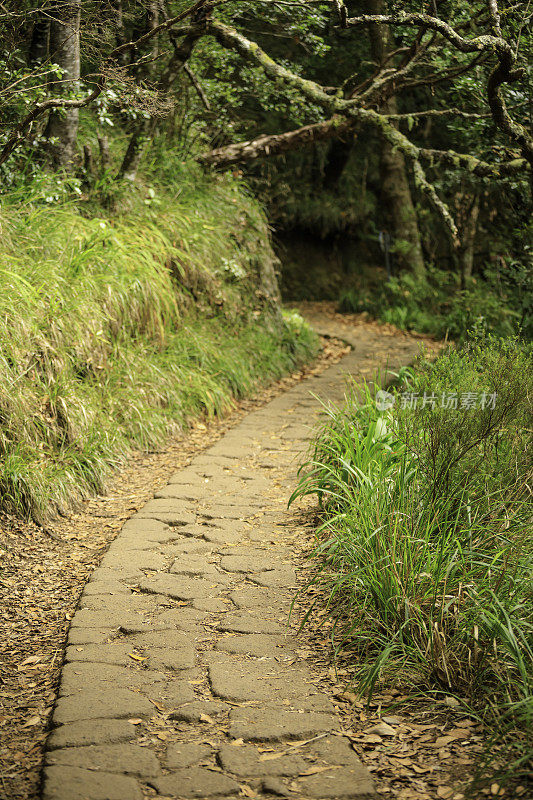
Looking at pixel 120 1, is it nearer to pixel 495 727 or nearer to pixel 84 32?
pixel 84 32

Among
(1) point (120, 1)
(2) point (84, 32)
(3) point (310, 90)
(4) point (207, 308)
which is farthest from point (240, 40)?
(4) point (207, 308)

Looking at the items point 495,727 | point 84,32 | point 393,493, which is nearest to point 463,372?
point 393,493

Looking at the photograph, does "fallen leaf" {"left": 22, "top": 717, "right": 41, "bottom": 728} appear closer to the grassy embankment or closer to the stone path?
the stone path

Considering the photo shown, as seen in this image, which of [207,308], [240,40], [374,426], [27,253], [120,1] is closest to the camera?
[374,426]

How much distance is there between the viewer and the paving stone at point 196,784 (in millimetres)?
2148

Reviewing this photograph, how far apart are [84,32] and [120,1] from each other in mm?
618

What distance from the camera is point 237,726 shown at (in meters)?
2.48

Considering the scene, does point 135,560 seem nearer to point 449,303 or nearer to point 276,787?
point 276,787

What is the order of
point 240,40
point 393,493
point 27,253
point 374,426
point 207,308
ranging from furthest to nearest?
1. point 207,308
2. point 240,40
3. point 27,253
4. point 374,426
5. point 393,493

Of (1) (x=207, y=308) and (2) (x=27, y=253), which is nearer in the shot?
(2) (x=27, y=253)

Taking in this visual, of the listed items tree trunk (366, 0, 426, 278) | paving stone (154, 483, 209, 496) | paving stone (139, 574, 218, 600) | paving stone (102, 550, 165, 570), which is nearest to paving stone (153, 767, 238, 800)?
paving stone (139, 574, 218, 600)

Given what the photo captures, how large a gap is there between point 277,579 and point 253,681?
85 centimetres

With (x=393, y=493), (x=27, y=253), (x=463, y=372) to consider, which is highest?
(x=27, y=253)

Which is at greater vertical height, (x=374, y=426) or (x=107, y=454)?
(x=374, y=426)
